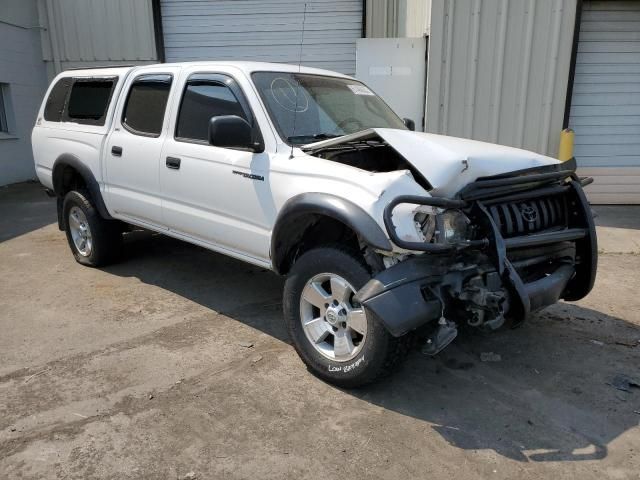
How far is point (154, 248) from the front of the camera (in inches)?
258

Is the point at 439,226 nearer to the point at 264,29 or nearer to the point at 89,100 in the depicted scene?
the point at 89,100

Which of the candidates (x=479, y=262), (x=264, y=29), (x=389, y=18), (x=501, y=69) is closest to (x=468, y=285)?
(x=479, y=262)

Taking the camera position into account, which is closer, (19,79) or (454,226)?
(454,226)

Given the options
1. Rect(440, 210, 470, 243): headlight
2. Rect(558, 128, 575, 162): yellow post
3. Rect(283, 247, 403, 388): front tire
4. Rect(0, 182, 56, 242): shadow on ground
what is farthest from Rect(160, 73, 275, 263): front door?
Rect(558, 128, 575, 162): yellow post

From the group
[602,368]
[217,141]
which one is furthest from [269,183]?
[602,368]

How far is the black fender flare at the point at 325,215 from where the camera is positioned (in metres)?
2.93

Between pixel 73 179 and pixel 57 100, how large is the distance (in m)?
0.93

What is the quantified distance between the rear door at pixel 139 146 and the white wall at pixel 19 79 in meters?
8.07

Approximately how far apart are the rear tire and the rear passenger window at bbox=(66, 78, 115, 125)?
2.59 feet

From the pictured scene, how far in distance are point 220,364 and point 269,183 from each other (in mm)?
1298

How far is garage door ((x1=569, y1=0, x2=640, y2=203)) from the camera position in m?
8.39

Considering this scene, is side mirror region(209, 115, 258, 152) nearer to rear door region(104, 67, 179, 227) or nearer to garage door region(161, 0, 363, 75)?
rear door region(104, 67, 179, 227)

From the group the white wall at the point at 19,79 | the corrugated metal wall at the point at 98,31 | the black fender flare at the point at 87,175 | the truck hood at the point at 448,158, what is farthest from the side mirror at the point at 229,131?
the white wall at the point at 19,79

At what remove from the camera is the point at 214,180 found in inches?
160
